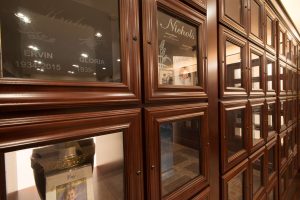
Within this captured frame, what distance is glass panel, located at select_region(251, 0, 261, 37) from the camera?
1418 millimetres

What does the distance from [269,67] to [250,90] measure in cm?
67

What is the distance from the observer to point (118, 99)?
21.8 inches

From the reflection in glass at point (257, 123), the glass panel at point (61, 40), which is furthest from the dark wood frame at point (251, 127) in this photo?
the glass panel at point (61, 40)

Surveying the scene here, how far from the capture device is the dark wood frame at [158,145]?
→ 627 millimetres

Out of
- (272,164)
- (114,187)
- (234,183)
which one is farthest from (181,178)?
(272,164)

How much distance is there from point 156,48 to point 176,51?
0.17 m

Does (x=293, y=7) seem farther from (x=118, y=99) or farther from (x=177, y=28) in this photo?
(x=118, y=99)

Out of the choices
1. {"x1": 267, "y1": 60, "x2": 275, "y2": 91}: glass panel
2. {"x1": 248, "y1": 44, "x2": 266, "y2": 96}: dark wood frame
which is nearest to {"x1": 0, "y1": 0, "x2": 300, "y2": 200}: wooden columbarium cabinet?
{"x1": 248, "y1": 44, "x2": 266, "y2": 96}: dark wood frame

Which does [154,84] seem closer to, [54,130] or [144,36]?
[144,36]

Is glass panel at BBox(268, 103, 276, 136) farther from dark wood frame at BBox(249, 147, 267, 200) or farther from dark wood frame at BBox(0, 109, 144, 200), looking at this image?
dark wood frame at BBox(0, 109, 144, 200)

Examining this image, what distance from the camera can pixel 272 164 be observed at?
1.82 m

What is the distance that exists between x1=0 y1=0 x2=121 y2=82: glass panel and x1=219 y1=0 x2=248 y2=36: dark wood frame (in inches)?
27.5

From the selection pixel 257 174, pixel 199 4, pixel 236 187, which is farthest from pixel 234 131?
pixel 199 4

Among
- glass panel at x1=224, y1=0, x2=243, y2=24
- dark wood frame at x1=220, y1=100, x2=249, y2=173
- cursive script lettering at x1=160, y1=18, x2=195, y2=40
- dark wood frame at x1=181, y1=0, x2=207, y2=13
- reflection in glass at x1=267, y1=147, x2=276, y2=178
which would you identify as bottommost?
reflection in glass at x1=267, y1=147, x2=276, y2=178
